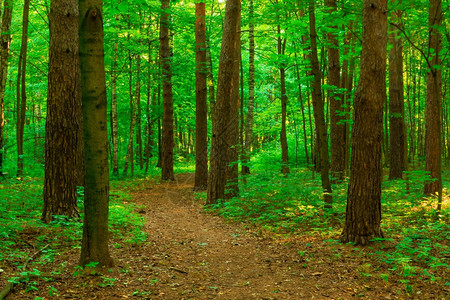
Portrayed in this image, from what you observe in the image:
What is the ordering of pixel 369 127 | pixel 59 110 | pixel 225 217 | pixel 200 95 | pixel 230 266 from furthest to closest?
1. pixel 200 95
2. pixel 225 217
3. pixel 59 110
4. pixel 369 127
5. pixel 230 266

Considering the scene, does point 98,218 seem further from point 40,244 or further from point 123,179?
point 123,179

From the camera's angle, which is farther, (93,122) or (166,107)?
(166,107)

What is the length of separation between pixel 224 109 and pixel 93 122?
249 inches

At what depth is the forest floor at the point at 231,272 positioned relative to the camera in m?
3.88

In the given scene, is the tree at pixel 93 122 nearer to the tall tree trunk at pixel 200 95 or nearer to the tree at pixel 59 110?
the tree at pixel 59 110

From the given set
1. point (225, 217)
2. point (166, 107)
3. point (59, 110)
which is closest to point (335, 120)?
point (225, 217)

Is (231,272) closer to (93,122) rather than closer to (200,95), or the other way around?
(93,122)

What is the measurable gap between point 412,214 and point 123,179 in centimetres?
1281

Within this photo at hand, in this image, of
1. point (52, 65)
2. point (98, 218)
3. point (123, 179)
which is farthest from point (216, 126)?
point (123, 179)

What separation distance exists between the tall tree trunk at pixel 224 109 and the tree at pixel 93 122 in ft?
20.0

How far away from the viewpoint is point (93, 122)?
13.2ft

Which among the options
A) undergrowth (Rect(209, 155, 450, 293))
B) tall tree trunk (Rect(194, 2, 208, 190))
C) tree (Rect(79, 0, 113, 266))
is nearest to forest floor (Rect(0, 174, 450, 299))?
undergrowth (Rect(209, 155, 450, 293))

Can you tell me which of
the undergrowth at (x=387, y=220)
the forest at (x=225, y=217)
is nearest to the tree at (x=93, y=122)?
the forest at (x=225, y=217)

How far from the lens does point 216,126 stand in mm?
10203
